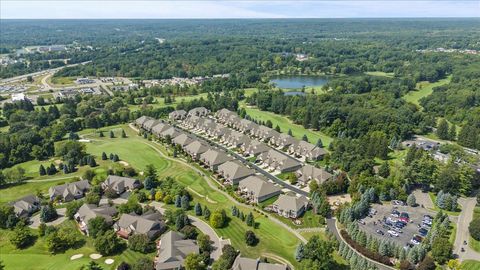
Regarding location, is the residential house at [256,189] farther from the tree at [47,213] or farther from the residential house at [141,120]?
the residential house at [141,120]

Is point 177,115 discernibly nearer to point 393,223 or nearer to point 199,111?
point 199,111

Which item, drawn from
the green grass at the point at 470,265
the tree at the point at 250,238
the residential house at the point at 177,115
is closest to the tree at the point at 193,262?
the tree at the point at 250,238

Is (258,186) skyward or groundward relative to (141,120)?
skyward

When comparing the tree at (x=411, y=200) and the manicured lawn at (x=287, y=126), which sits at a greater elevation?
the tree at (x=411, y=200)

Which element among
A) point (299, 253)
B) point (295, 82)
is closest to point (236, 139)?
point (299, 253)

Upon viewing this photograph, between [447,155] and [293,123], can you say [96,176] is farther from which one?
[447,155]

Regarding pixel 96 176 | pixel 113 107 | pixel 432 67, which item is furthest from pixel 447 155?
pixel 432 67

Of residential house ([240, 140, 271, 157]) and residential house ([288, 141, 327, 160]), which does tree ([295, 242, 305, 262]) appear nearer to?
residential house ([288, 141, 327, 160])
